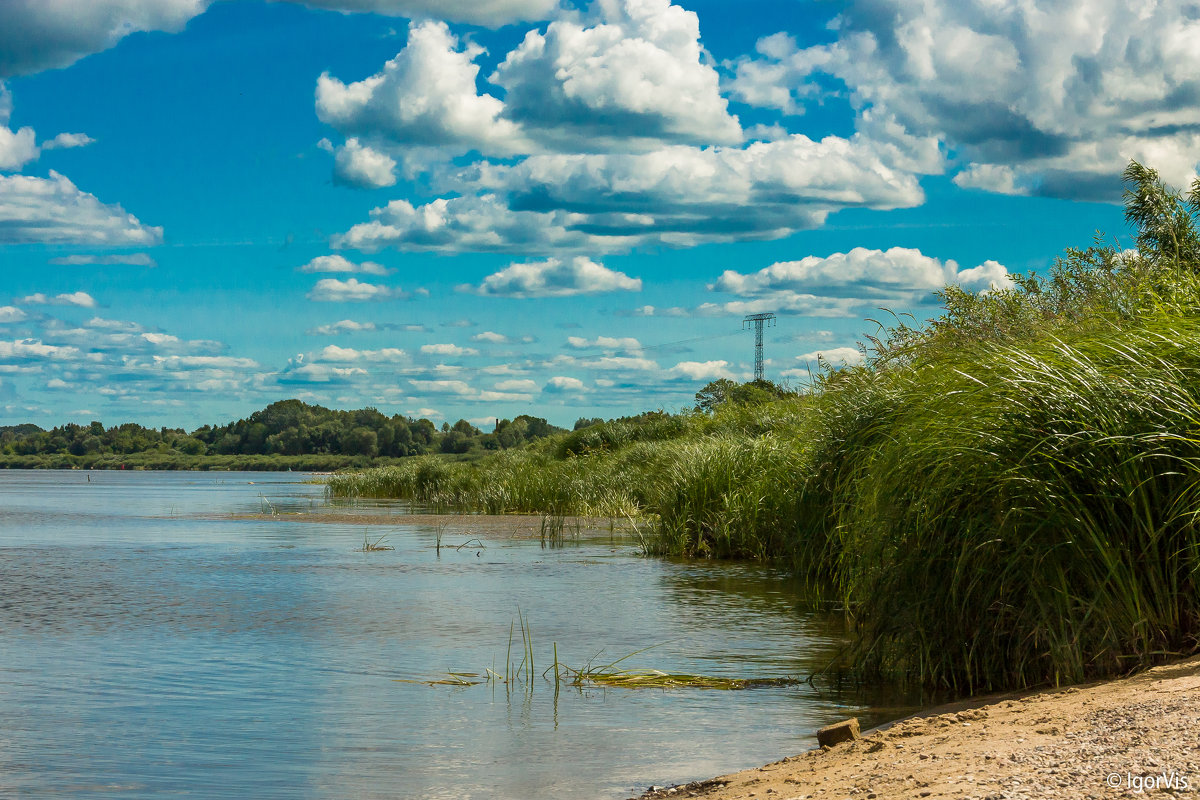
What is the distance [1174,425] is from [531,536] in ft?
67.9

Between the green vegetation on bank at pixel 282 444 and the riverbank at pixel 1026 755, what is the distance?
96.3m

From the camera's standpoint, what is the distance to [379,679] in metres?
9.95

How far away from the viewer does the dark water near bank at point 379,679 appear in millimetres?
7035

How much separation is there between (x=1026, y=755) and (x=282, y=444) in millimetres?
170389

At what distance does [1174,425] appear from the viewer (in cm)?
731

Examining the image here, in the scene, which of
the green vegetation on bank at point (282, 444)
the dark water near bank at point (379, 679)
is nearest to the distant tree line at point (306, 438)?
the green vegetation on bank at point (282, 444)

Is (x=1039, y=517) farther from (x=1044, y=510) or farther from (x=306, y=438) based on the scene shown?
(x=306, y=438)

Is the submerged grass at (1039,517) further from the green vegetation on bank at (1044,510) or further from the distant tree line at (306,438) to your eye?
the distant tree line at (306,438)

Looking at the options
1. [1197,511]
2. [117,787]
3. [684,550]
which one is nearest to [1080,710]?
[1197,511]

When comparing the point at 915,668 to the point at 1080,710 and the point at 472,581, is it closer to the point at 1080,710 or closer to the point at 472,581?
the point at 1080,710

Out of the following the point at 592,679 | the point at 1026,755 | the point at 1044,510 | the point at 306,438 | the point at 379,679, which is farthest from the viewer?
the point at 306,438

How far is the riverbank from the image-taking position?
15.8 ft

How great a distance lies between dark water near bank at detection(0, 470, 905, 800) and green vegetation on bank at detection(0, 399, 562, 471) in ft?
280

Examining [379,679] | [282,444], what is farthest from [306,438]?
[379,679]
